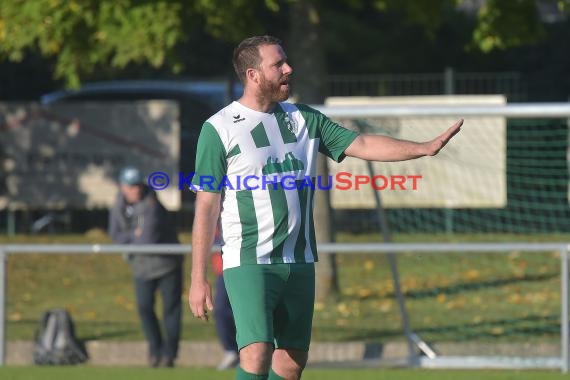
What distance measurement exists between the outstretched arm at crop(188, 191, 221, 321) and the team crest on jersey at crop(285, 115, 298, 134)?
0.45 meters

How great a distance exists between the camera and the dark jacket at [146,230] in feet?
39.3

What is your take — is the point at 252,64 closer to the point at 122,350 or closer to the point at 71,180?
the point at 122,350

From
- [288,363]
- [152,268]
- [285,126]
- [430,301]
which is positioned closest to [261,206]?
[285,126]

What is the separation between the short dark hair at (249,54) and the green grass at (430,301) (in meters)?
A: 5.87

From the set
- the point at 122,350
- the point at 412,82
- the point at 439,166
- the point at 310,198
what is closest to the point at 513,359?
the point at 439,166

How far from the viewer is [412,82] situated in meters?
21.6

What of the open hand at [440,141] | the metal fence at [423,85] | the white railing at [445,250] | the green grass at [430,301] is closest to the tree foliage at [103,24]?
the green grass at [430,301]

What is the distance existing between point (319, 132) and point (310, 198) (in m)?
0.31

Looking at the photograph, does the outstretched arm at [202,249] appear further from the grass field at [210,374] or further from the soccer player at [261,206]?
the grass field at [210,374]

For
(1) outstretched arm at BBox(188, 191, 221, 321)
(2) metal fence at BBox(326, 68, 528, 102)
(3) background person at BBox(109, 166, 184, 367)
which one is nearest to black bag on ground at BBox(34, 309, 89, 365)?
(3) background person at BBox(109, 166, 184, 367)

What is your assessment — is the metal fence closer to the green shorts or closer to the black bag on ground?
the black bag on ground

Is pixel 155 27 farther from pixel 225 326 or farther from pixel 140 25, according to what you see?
pixel 225 326

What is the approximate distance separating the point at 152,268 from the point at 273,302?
5.80m

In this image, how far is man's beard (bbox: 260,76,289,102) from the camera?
6.29 metres
